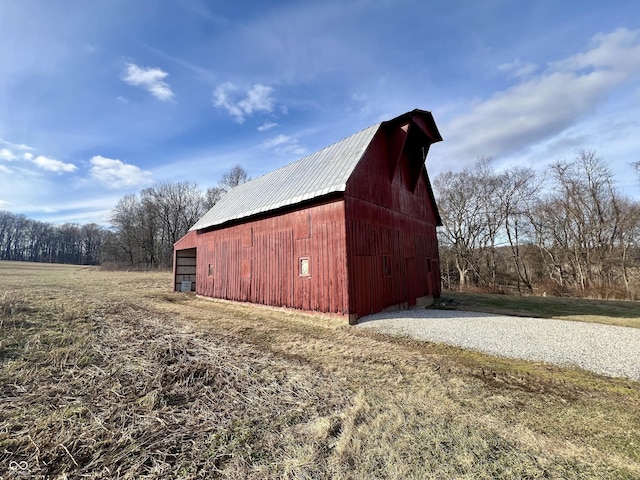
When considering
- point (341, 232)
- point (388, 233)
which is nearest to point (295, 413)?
Result: point (341, 232)

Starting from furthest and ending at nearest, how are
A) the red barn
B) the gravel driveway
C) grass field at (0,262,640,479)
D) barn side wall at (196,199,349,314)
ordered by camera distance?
the red barn, barn side wall at (196,199,349,314), the gravel driveway, grass field at (0,262,640,479)

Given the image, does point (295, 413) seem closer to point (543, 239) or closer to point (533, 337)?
point (533, 337)

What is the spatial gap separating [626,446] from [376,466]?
2632mm

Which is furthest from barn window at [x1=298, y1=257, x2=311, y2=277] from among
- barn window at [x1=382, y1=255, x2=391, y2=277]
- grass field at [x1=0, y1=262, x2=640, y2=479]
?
grass field at [x1=0, y1=262, x2=640, y2=479]

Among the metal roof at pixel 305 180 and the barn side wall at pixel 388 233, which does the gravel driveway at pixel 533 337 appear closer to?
the barn side wall at pixel 388 233

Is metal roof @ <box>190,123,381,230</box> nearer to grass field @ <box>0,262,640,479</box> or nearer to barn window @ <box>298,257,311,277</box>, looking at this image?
barn window @ <box>298,257,311,277</box>

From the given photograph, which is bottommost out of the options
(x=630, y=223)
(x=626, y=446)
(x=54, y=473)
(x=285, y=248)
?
(x=626, y=446)

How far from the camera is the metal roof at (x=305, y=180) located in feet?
34.4

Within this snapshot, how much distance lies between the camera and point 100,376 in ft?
14.0

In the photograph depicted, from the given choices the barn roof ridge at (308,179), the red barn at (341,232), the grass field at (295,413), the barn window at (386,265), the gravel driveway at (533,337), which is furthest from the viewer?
the barn window at (386,265)

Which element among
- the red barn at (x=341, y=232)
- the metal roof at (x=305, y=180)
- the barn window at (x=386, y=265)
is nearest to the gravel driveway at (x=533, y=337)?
the barn window at (x=386, y=265)

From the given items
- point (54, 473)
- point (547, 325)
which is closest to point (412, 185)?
point (547, 325)

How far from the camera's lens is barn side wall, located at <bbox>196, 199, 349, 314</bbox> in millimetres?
9664

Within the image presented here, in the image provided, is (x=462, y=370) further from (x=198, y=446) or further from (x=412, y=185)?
(x=412, y=185)
